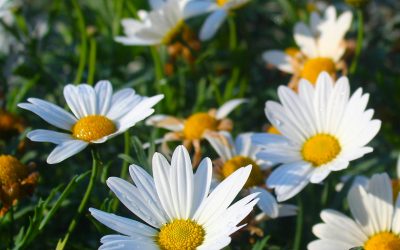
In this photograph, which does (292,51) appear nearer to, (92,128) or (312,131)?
(312,131)

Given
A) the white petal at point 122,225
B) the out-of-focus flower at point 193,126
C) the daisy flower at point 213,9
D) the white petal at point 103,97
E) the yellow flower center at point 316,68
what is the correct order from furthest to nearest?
the daisy flower at point 213,9 → the yellow flower center at point 316,68 → the out-of-focus flower at point 193,126 → the white petal at point 103,97 → the white petal at point 122,225

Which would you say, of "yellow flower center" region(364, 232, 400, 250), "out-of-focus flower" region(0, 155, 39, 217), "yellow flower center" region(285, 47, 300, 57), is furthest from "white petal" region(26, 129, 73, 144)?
"yellow flower center" region(285, 47, 300, 57)

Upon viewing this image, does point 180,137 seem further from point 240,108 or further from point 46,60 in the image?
point 46,60

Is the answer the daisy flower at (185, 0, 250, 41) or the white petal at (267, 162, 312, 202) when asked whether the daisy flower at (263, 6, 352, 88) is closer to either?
the daisy flower at (185, 0, 250, 41)

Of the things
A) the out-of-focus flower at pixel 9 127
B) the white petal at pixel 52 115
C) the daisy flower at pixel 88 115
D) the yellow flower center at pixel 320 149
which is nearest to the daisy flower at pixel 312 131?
the yellow flower center at pixel 320 149

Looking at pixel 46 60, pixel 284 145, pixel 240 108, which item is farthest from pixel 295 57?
pixel 46 60

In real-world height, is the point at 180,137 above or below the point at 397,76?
below

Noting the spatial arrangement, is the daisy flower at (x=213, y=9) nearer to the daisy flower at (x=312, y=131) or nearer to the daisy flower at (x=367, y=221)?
the daisy flower at (x=312, y=131)
